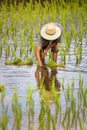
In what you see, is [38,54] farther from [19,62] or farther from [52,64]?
[19,62]

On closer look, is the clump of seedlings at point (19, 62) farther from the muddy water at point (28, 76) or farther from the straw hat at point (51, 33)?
the straw hat at point (51, 33)

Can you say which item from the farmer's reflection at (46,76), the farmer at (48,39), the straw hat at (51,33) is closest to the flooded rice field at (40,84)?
the farmer's reflection at (46,76)

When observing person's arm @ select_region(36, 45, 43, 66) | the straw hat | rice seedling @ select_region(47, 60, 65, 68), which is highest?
the straw hat

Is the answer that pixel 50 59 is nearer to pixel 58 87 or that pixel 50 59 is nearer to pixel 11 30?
pixel 58 87

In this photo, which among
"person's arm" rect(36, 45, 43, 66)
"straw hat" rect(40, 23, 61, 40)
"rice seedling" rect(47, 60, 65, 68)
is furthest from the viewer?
"rice seedling" rect(47, 60, 65, 68)

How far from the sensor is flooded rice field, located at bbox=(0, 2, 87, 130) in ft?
14.9

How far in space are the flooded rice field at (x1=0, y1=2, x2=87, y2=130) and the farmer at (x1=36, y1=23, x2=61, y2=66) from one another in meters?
0.22

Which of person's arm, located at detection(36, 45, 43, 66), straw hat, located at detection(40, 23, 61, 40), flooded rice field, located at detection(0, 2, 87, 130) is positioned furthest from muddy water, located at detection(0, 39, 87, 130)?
straw hat, located at detection(40, 23, 61, 40)

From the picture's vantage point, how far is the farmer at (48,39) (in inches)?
282

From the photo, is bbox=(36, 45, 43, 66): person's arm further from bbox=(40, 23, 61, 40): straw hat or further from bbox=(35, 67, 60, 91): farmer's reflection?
bbox=(40, 23, 61, 40): straw hat

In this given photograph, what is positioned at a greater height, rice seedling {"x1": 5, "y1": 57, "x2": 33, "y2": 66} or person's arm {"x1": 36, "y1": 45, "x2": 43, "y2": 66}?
person's arm {"x1": 36, "y1": 45, "x2": 43, "y2": 66}

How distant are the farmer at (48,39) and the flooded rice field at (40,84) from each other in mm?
221

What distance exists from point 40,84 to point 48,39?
41.0 inches

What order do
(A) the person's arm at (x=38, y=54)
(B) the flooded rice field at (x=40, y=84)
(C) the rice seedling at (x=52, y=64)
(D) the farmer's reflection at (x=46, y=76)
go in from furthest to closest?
1. (C) the rice seedling at (x=52, y=64)
2. (A) the person's arm at (x=38, y=54)
3. (D) the farmer's reflection at (x=46, y=76)
4. (B) the flooded rice field at (x=40, y=84)
